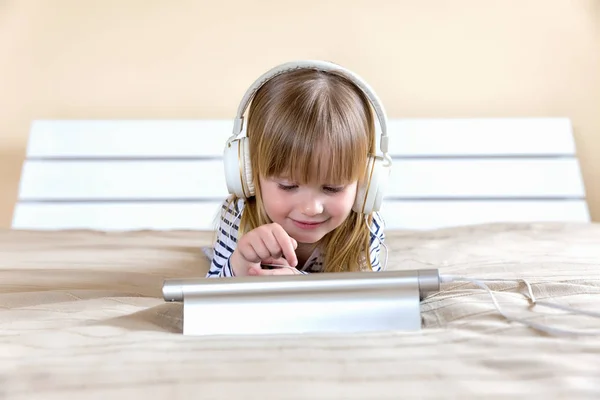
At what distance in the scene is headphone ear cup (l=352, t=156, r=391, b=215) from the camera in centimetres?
116

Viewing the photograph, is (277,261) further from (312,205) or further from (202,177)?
(202,177)

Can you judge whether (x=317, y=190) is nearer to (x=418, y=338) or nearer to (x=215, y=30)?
(x=418, y=338)

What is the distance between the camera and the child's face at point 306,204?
114cm

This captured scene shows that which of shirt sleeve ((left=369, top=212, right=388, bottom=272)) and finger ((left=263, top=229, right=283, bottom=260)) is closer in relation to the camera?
finger ((left=263, top=229, right=283, bottom=260))

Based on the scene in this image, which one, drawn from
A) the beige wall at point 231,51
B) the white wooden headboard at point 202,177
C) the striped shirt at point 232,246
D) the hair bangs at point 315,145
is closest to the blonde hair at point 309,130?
the hair bangs at point 315,145

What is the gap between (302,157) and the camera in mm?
1125

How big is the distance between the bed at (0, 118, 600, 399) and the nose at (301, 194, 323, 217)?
0.23 metres

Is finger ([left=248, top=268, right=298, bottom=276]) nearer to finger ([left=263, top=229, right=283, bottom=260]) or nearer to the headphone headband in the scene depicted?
finger ([left=263, top=229, right=283, bottom=260])

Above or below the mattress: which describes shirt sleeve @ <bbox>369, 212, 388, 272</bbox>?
above

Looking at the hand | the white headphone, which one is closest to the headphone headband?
the white headphone

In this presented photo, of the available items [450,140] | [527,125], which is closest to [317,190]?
[450,140]

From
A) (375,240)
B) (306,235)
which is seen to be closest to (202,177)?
(375,240)

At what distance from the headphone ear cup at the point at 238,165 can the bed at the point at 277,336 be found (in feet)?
0.72

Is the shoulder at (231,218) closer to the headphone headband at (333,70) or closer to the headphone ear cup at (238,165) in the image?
the headphone ear cup at (238,165)
